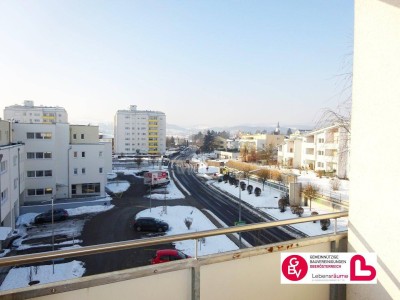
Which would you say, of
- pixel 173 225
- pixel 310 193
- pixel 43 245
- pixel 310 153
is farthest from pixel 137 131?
pixel 43 245

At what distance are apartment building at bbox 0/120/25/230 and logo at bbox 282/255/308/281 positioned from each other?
11.6 meters

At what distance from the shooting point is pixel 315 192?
61.9 feet

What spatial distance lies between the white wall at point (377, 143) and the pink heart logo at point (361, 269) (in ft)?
0.16

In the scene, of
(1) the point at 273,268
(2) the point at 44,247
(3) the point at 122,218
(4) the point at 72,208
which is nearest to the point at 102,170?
(4) the point at 72,208

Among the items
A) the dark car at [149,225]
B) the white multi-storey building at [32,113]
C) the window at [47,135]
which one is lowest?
the dark car at [149,225]

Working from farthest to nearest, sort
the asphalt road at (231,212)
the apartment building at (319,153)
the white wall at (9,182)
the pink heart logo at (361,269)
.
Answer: the apartment building at (319,153)
the asphalt road at (231,212)
the white wall at (9,182)
the pink heart logo at (361,269)

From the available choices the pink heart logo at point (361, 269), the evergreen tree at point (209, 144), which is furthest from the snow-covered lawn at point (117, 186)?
the evergreen tree at point (209, 144)

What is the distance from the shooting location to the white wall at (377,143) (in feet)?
6.04

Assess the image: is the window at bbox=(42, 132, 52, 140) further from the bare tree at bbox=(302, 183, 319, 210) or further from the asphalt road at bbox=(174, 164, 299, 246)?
the bare tree at bbox=(302, 183, 319, 210)

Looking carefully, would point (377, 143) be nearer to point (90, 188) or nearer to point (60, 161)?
point (60, 161)

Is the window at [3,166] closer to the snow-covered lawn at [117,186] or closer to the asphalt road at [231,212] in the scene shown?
the asphalt road at [231,212]

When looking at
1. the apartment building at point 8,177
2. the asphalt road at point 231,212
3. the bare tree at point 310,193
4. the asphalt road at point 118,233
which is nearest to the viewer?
the asphalt road at point 118,233

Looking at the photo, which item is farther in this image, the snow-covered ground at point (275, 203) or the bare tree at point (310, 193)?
the bare tree at point (310, 193)

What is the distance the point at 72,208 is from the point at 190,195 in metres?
8.89
